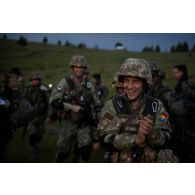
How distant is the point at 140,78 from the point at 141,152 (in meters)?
0.69

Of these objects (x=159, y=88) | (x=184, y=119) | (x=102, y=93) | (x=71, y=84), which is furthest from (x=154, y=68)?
(x=102, y=93)

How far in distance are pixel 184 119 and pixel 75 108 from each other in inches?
63.4

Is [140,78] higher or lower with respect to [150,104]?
higher

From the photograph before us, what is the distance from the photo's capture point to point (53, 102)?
4.63 m

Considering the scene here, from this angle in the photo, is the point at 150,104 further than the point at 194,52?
No

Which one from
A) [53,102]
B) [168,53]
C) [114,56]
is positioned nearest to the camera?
[53,102]

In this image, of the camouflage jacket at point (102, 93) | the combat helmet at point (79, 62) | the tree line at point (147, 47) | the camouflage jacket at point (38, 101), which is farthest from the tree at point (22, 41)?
the camouflage jacket at point (102, 93)

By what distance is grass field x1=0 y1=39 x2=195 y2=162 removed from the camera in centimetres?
491

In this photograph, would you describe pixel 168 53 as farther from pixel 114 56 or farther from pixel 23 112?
pixel 23 112

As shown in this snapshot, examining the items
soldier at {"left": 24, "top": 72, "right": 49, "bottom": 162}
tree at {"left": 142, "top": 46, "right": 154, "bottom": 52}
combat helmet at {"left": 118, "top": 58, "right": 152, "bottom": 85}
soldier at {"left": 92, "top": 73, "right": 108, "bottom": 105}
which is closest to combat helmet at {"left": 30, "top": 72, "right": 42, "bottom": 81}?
soldier at {"left": 24, "top": 72, "right": 49, "bottom": 162}

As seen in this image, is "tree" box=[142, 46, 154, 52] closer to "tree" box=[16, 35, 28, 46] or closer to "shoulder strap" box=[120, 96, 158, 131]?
"tree" box=[16, 35, 28, 46]

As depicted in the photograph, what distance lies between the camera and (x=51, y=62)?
626 centimetres
